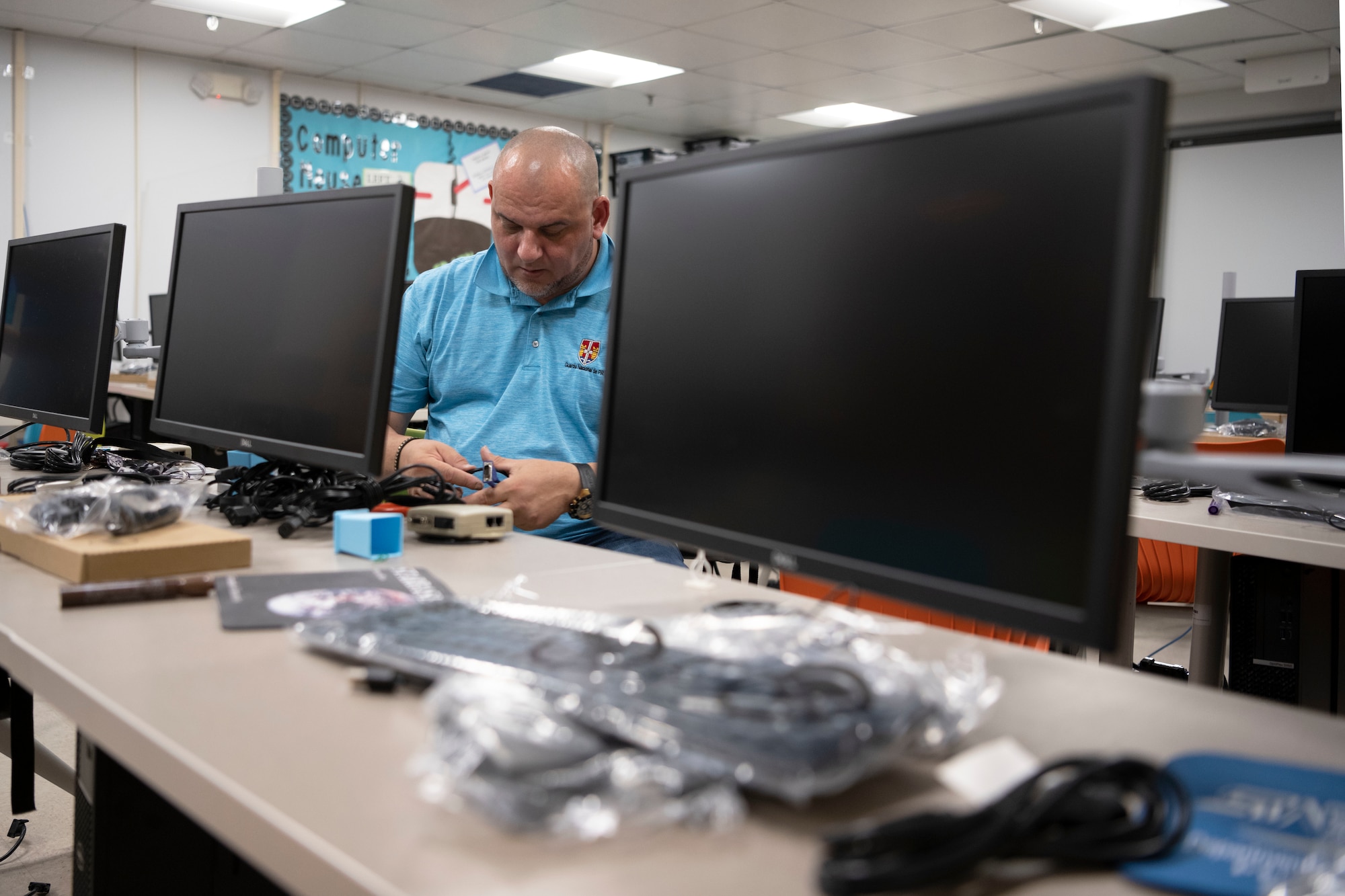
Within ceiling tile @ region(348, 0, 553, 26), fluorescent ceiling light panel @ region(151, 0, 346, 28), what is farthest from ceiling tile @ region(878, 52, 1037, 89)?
fluorescent ceiling light panel @ region(151, 0, 346, 28)

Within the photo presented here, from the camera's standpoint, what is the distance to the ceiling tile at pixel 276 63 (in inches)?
241

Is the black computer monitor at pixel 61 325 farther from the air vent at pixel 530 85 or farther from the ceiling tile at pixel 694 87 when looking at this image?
the ceiling tile at pixel 694 87

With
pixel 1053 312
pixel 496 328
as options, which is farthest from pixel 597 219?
pixel 1053 312

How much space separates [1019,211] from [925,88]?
22.1 feet

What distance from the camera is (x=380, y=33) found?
18.6ft

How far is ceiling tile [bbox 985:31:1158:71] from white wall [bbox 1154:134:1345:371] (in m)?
1.10

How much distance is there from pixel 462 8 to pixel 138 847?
4.93m

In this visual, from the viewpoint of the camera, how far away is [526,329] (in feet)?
6.04

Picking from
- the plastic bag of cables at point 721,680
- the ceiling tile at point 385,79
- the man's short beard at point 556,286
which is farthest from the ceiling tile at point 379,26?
the plastic bag of cables at point 721,680

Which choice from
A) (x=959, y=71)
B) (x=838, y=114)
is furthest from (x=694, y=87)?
(x=959, y=71)

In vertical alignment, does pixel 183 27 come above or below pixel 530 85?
below

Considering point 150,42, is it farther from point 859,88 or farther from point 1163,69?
point 1163,69

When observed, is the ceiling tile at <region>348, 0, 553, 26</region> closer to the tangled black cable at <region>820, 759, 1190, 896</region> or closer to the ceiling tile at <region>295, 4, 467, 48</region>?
the ceiling tile at <region>295, 4, 467, 48</region>

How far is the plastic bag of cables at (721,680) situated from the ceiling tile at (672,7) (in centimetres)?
483
